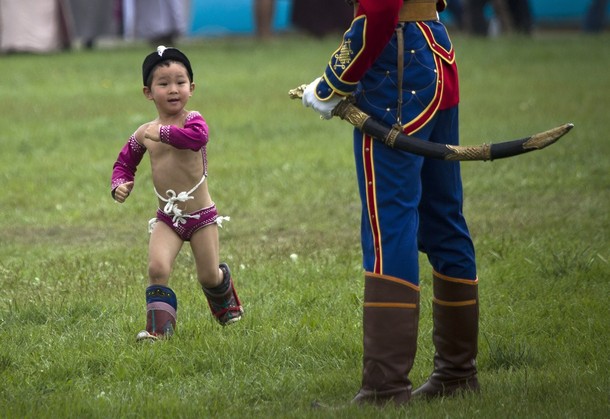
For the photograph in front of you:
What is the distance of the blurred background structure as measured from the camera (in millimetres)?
23000

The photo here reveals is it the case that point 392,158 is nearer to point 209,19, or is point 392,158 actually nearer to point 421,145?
point 421,145

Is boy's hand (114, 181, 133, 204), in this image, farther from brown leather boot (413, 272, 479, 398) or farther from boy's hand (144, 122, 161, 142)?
brown leather boot (413, 272, 479, 398)

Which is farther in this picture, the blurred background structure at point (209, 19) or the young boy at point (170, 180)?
the blurred background structure at point (209, 19)

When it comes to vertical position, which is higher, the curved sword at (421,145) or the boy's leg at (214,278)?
the curved sword at (421,145)

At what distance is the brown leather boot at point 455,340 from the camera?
212 inches

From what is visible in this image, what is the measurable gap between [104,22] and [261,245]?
53.2 ft

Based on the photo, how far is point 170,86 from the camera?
240 inches

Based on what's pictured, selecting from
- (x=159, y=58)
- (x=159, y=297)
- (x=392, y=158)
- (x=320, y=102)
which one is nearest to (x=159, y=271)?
(x=159, y=297)

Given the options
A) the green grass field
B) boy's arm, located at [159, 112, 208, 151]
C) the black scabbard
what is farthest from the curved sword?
boy's arm, located at [159, 112, 208, 151]

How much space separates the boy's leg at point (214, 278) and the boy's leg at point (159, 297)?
0.50 ft

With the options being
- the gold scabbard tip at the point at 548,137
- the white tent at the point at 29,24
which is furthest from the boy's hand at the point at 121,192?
the white tent at the point at 29,24

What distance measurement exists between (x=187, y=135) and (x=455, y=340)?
1.59 meters

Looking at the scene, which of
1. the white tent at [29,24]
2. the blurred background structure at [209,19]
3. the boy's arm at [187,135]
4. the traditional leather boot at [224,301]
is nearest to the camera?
the boy's arm at [187,135]

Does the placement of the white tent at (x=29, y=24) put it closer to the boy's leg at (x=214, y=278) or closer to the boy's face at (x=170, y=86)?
the boy's leg at (x=214, y=278)
